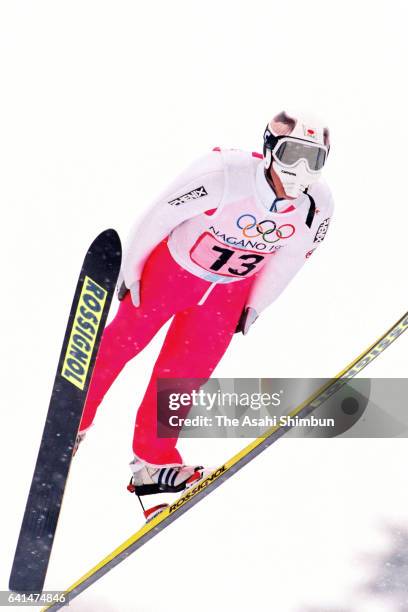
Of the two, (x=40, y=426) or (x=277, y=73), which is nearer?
(x=40, y=426)

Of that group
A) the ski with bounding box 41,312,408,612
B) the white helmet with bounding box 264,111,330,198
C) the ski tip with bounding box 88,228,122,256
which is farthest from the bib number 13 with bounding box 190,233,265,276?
the ski with bounding box 41,312,408,612

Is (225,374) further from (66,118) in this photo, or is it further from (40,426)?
(66,118)

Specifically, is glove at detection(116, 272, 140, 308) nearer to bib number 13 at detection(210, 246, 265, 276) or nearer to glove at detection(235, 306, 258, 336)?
bib number 13 at detection(210, 246, 265, 276)

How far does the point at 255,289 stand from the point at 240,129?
12.6ft

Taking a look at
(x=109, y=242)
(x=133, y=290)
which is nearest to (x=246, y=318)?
(x=133, y=290)

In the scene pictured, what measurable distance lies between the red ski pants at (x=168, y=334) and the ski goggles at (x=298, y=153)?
72cm

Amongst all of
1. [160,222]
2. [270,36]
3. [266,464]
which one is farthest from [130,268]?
[270,36]

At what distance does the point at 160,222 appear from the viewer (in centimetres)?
367

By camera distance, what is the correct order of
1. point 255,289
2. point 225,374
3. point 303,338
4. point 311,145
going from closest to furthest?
point 311,145 < point 255,289 < point 225,374 < point 303,338

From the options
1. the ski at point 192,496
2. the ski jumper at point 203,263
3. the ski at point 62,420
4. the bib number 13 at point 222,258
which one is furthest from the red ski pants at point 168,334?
the ski at point 62,420

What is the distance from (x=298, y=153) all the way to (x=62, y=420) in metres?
1.41

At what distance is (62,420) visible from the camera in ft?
11.3
